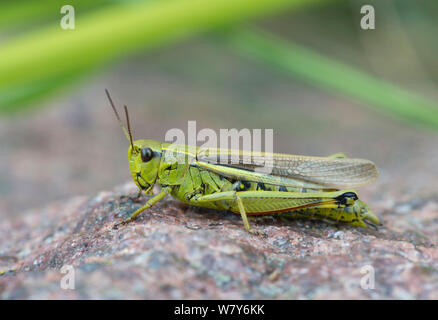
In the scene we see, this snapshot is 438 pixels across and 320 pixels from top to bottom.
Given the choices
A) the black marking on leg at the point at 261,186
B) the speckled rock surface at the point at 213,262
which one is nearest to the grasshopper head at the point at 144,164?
the speckled rock surface at the point at 213,262

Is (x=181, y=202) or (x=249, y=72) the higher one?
(x=249, y=72)

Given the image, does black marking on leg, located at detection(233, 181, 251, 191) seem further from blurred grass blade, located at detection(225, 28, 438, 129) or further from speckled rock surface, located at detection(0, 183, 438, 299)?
blurred grass blade, located at detection(225, 28, 438, 129)

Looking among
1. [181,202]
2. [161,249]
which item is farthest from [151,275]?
[181,202]

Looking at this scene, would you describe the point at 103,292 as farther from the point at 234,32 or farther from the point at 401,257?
the point at 234,32
